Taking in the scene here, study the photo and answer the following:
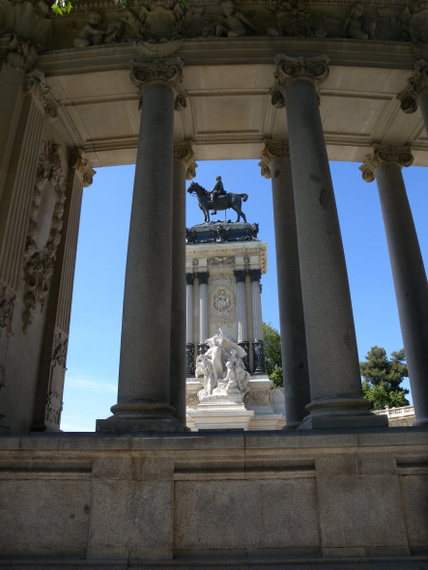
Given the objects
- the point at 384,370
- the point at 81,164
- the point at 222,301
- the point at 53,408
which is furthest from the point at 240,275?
the point at 384,370

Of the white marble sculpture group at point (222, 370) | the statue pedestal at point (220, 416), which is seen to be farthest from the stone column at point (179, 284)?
the white marble sculpture group at point (222, 370)

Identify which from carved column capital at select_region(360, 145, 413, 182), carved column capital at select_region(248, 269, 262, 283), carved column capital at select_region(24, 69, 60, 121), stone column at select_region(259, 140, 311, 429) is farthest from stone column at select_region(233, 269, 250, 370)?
carved column capital at select_region(24, 69, 60, 121)

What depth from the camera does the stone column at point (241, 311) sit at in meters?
45.1

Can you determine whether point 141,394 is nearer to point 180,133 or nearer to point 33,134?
point 33,134

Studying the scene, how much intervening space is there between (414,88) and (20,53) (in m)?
15.3

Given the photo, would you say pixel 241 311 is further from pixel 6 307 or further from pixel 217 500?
pixel 217 500

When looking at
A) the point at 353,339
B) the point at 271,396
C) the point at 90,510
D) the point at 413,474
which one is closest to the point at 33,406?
the point at 90,510

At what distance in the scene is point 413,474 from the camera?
10.3 metres

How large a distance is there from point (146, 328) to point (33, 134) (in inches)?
376

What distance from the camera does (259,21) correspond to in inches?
758

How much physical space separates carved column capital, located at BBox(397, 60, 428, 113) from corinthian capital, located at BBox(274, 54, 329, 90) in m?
3.64

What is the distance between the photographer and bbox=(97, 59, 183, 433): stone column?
1203cm

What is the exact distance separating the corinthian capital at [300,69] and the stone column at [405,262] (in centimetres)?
666

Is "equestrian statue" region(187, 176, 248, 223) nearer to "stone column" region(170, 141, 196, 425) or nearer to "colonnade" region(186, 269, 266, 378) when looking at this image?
"colonnade" region(186, 269, 266, 378)
